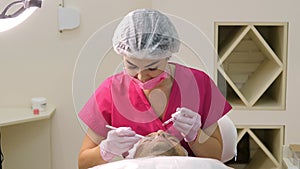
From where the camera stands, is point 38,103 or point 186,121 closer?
point 186,121

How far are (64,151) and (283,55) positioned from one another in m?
1.14

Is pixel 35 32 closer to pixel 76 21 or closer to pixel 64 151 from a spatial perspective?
pixel 76 21

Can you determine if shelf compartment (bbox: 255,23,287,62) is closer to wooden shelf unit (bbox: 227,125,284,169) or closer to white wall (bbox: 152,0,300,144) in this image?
white wall (bbox: 152,0,300,144)

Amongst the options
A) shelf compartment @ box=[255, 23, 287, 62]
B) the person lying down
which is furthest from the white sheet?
shelf compartment @ box=[255, 23, 287, 62]

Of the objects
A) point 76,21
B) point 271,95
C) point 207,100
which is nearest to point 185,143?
point 207,100

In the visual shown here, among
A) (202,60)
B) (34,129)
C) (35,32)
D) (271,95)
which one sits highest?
(35,32)

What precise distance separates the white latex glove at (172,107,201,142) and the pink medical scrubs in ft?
0.31

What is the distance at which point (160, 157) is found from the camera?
1010 millimetres

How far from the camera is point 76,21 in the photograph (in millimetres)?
1909

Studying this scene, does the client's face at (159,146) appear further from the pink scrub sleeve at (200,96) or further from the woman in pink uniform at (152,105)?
the pink scrub sleeve at (200,96)

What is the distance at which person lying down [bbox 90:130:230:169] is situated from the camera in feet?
3.18

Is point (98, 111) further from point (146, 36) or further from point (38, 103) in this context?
point (38, 103)

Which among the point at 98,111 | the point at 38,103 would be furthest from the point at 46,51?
the point at 98,111

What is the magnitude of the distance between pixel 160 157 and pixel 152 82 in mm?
241
